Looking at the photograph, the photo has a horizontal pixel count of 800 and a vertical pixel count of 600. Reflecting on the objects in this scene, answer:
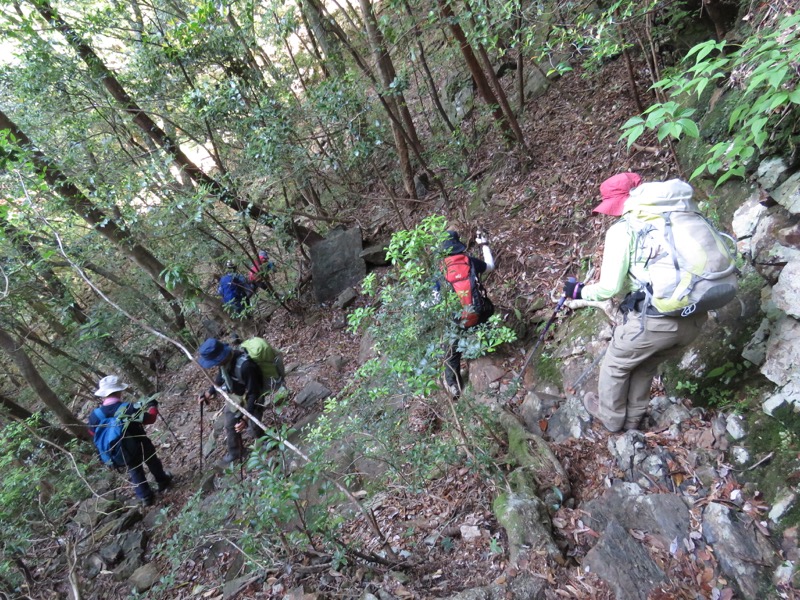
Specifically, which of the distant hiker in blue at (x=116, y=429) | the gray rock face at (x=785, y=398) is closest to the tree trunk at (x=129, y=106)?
the distant hiker in blue at (x=116, y=429)

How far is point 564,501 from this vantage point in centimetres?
373

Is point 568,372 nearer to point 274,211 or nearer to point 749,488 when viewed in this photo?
point 749,488

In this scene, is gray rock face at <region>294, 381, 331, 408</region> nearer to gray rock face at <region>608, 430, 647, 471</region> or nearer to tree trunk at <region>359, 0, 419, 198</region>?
tree trunk at <region>359, 0, 419, 198</region>

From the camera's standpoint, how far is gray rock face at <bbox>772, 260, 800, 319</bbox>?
317 centimetres

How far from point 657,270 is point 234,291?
8.98 meters

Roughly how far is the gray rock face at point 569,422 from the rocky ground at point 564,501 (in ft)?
0.05

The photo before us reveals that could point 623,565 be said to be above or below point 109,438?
below

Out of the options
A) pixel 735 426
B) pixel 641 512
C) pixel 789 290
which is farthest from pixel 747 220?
pixel 641 512

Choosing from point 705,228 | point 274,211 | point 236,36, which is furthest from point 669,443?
point 236,36

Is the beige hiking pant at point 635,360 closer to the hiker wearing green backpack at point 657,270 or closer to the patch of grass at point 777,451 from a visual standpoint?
the hiker wearing green backpack at point 657,270

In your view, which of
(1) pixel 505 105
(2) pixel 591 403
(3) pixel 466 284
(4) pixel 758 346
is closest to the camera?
A: (4) pixel 758 346

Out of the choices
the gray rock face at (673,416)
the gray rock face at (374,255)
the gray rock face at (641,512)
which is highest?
the gray rock face at (374,255)

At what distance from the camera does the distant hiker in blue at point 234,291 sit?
977 cm

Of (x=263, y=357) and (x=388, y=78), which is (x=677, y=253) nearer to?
(x=263, y=357)
